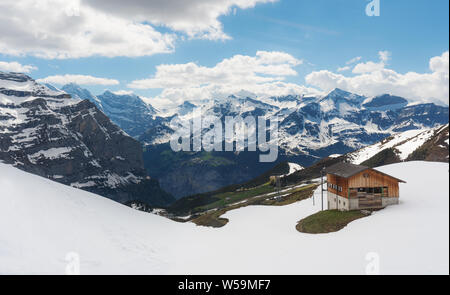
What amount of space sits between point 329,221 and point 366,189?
6.82 metres

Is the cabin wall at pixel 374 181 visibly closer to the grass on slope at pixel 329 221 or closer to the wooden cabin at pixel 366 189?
the wooden cabin at pixel 366 189

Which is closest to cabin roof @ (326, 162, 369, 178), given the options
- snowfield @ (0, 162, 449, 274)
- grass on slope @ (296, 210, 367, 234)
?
grass on slope @ (296, 210, 367, 234)

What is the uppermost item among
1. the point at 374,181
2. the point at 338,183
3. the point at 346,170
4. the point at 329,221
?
the point at 346,170

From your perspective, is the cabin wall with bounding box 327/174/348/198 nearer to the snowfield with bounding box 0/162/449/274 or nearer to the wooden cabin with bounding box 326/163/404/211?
the wooden cabin with bounding box 326/163/404/211

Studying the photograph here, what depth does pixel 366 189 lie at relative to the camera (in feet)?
141

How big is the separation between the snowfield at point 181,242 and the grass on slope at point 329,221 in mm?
2169

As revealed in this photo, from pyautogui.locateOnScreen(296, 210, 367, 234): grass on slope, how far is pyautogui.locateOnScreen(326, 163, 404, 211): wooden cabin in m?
1.66

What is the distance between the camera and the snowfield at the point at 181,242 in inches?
923

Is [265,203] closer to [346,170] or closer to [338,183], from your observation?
[338,183]

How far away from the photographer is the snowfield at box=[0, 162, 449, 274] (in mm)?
23438

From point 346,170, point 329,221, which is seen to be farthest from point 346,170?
point 329,221
